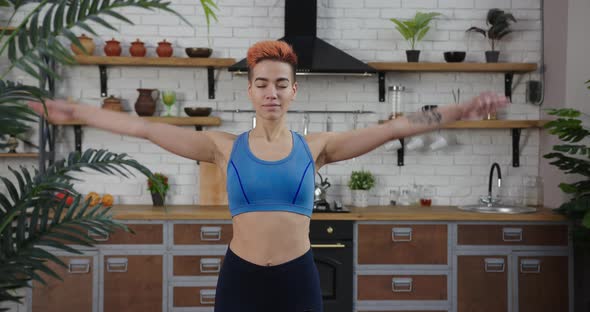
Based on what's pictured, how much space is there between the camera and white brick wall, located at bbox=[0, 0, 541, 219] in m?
4.51

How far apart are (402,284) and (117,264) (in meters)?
1.69

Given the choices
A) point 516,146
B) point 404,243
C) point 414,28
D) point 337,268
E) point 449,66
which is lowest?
point 337,268

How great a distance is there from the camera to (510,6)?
4621mm

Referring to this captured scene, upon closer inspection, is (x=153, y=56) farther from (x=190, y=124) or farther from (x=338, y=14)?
(x=338, y=14)

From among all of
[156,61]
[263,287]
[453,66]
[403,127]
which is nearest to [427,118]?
[403,127]

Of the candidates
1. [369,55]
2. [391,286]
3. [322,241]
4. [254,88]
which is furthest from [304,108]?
[254,88]

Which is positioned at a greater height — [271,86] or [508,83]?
[508,83]

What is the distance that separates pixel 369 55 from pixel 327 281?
1.62 metres

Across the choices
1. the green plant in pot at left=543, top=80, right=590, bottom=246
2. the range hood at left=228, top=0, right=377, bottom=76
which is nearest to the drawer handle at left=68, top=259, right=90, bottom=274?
→ the range hood at left=228, top=0, right=377, bottom=76

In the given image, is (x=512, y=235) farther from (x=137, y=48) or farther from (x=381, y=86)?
(x=137, y=48)

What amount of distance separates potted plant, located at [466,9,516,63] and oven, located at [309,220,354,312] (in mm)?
1578

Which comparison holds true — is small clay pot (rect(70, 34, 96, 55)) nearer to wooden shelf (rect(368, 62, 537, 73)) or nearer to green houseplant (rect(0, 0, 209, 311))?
wooden shelf (rect(368, 62, 537, 73))

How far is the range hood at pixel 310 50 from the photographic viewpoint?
407 cm

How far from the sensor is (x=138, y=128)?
1839 millimetres
